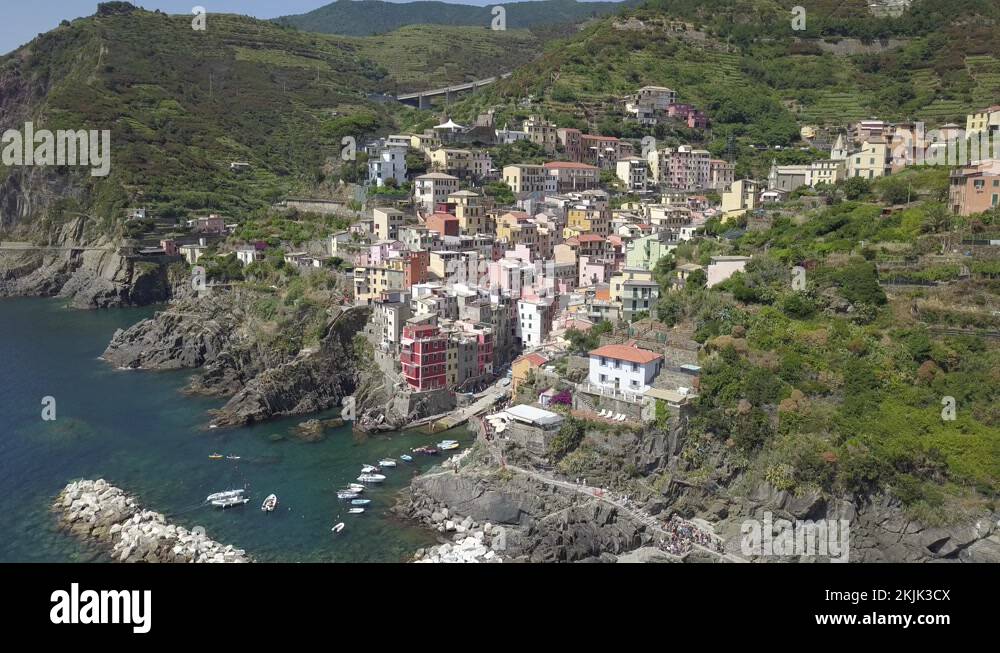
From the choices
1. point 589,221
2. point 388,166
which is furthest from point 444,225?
point 388,166

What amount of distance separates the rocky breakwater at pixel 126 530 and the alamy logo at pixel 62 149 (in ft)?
135

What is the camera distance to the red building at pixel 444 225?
124ft

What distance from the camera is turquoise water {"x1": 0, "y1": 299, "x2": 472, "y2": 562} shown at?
19.6m

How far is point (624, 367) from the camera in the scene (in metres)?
22.0

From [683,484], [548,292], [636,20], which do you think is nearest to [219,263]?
[548,292]

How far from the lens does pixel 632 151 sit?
169 ft

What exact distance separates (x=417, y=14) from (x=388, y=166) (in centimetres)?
14245

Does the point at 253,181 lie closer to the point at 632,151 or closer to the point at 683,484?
the point at 632,151

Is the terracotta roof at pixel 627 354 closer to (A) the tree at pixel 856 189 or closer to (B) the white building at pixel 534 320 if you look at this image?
(B) the white building at pixel 534 320

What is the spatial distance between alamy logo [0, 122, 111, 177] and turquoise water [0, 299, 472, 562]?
27116 millimetres

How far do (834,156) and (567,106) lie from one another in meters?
20.1
